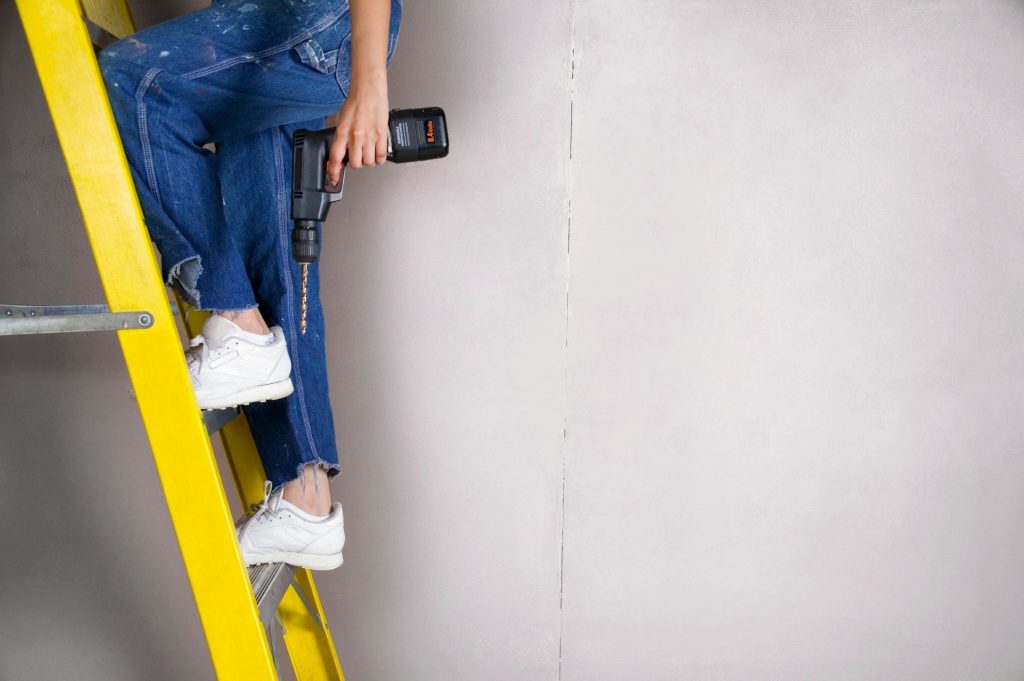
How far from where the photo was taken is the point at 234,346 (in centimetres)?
98

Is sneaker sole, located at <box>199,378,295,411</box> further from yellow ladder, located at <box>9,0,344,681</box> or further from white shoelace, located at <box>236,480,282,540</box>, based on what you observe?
white shoelace, located at <box>236,480,282,540</box>

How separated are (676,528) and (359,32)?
1168 mm

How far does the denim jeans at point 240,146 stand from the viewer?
0.91 meters

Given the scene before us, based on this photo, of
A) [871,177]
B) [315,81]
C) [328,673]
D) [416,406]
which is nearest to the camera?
[315,81]

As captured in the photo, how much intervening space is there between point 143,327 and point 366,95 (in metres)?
0.41

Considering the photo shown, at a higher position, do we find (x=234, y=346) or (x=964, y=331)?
(x=234, y=346)

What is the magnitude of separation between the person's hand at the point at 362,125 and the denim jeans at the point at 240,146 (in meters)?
0.11

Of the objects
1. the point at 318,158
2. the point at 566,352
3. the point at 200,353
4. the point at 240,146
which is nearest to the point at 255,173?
the point at 240,146

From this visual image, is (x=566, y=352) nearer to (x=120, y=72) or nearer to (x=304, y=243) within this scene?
(x=304, y=243)

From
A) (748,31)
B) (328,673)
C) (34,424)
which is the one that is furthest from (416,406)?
(748,31)

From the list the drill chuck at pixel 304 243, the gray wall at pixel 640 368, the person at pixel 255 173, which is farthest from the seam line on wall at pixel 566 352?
the drill chuck at pixel 304 243

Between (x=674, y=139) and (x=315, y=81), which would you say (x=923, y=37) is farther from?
(x=315, y=81)

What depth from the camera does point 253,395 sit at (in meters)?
1.00

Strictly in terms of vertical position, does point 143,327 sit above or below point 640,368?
above
